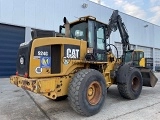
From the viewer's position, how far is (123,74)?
5.67 m

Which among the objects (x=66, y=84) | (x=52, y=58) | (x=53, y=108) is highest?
(x=52, y=58)

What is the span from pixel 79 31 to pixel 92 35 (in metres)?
0.49

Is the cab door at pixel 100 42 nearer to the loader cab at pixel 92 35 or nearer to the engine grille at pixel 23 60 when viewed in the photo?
the loader cab at pixel 92 35

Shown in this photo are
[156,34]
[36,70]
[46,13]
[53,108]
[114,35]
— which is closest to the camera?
[36,70]

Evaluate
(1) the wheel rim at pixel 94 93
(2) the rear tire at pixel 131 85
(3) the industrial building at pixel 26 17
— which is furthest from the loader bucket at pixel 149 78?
(3) the industrial building at pixel 26 17

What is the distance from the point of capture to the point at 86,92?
4.21 m

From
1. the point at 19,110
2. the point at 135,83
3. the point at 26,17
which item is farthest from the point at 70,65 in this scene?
the point at 26,17

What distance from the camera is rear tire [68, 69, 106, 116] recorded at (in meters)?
4.08

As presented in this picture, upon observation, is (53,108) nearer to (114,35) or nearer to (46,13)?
(46,13)

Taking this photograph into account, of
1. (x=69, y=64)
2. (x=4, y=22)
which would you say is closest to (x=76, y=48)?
(x=69, y=64)

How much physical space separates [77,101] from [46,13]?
11.1 m

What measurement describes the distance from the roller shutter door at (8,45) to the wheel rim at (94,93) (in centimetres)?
944

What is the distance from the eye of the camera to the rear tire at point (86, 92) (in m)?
4.08

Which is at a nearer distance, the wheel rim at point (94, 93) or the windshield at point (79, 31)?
the wheel rim at point (94, 93)
